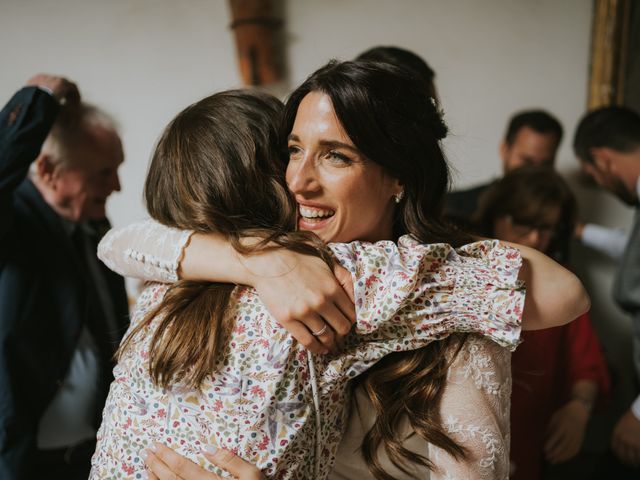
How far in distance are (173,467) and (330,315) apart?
361mm

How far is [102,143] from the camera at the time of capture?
4.59 ft

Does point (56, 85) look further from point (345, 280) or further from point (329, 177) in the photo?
point (345, 280)

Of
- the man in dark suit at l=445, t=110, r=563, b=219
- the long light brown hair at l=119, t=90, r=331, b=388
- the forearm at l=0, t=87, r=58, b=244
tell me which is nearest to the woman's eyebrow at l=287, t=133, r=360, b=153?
the long light brown hair at l=119, t=90, r=331, b=388

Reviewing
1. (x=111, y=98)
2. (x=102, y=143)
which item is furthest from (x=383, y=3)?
(x=102, y=143)

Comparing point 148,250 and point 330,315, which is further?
point 148,250

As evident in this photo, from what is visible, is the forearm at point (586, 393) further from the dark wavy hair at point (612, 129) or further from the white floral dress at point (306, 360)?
the white floral dress at point (306, 360)

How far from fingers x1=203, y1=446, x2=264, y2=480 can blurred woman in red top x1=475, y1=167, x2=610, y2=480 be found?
3.33 feet

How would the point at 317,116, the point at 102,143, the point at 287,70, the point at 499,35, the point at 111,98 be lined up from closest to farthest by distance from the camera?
the point at 317,116
the point at 102,143
the point at 111,98
the point at 287,70
the point at 499,35

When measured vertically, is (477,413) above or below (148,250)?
below

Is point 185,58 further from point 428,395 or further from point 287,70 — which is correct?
point 428,395

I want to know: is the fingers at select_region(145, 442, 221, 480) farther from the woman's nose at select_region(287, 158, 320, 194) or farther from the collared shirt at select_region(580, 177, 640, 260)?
the collared shirt at select_region(580, 177, 640, 260)

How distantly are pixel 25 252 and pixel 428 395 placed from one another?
3.38 feet

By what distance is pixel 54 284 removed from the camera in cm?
128

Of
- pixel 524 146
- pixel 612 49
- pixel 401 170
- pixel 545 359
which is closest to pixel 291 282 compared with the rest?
pixel 401 170
